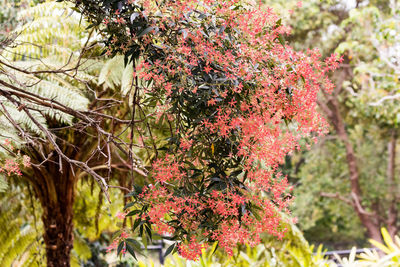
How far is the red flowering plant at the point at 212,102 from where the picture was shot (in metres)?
1.53

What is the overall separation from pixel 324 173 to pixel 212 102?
9.67 metres

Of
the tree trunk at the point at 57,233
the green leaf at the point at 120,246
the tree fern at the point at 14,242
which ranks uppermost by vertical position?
the green leaf at the point at 120,246

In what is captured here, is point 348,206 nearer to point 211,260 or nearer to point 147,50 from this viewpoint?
point 211,260

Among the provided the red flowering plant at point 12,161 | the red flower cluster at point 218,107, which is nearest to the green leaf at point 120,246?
the red flower cluster at point 218,107

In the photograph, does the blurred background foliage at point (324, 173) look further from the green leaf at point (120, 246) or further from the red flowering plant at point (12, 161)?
the green leaf at point (120, 246)

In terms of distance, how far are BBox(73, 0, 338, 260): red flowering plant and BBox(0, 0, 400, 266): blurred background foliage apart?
1.38 metres

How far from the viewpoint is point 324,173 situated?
10.6m

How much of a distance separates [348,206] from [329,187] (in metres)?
0.83

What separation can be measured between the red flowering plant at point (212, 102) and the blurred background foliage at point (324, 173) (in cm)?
138

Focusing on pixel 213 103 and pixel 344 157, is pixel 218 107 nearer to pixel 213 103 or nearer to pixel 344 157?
pixel 213 103

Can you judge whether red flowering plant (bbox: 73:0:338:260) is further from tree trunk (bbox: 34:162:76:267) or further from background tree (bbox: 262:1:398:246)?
background tree (bbox: 262:1:398:246)

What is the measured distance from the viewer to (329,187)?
34.3 feet

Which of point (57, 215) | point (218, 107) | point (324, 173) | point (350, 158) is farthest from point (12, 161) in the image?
point (324, 173)

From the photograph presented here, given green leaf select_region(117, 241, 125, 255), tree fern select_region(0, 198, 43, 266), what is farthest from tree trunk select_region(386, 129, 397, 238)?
green leaf select_region(117, 241, 125, 255)
